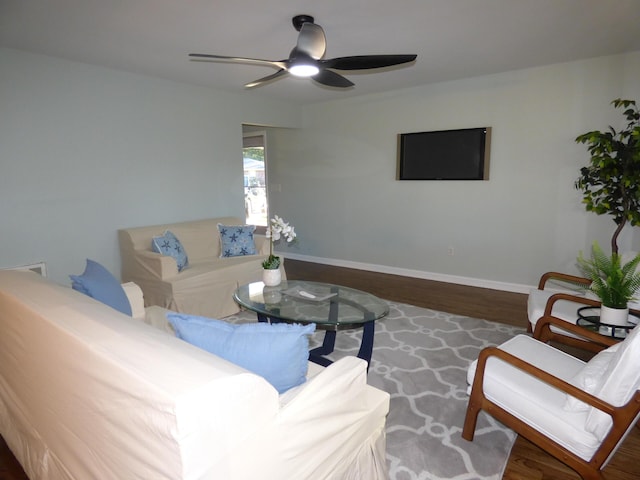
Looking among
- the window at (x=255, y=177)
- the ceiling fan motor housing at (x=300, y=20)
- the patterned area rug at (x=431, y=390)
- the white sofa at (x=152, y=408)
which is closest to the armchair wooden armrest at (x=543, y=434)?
the patterned area rug at (x=431, y=390)

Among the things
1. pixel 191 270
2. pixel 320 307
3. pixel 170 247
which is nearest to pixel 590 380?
pixel 320 307

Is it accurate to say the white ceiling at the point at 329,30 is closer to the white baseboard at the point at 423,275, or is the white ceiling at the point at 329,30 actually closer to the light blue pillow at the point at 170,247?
the light blue pillow at the point at 170,247

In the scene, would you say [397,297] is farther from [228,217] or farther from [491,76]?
[491,76]

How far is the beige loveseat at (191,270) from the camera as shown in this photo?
11.2ft

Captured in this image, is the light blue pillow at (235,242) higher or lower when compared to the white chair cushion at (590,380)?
higher

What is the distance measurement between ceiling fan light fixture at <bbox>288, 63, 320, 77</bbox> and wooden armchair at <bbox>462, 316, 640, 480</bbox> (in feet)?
6.61

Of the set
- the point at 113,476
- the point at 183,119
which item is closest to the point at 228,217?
the point at 183,119

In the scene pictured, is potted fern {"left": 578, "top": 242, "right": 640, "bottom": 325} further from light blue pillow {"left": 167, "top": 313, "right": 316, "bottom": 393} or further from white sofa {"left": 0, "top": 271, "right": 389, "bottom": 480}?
light blue pillow {"left": 167, "top": 313, "right": 316, "bottom": 393}

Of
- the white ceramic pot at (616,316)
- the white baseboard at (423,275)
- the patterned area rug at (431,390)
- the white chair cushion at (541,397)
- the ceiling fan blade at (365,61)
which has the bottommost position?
the patterned area rug at (431,390)

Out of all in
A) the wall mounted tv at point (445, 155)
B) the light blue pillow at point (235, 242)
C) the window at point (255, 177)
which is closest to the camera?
the light blue pillow at point (235, 242)

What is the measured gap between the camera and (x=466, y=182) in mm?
4551

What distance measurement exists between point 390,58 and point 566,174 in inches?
108

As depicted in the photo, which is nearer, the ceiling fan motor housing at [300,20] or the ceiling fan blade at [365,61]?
the ceiling fan blade at [365,61]

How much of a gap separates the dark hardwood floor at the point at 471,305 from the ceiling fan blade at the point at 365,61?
237 centimetres
